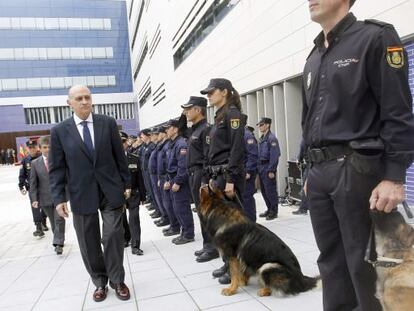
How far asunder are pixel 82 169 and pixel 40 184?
145 inches

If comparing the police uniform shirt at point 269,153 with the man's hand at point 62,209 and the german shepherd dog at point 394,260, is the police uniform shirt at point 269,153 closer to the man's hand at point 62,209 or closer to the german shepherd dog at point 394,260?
the man's hand at point 62,209

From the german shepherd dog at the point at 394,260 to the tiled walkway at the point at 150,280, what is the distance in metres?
1.55

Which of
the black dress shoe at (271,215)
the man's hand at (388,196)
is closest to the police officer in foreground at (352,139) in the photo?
the man's hand at (388,196)

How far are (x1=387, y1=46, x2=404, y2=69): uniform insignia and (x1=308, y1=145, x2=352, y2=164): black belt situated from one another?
0.45 m

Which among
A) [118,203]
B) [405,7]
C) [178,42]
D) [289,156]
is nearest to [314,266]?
[118,203]

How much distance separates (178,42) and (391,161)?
21935mm

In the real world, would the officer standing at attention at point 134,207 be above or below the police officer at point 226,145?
below

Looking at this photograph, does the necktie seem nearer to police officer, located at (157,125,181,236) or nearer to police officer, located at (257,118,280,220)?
police officer, located at (157,125,181,236)

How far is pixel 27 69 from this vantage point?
5556 centimetres

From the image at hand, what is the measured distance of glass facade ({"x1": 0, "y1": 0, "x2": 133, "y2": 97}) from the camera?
55.2 meters

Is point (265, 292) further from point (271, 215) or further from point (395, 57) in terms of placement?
point (271, 215)

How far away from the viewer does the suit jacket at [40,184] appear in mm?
7016

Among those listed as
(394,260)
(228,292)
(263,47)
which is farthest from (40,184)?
(263,47)

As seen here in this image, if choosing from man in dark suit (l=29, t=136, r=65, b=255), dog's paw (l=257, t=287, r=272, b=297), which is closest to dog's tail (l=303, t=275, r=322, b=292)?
dog's paw (l=257, t=287, r=272, b=297)
